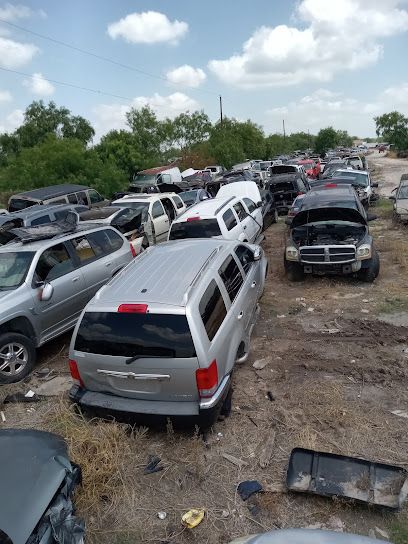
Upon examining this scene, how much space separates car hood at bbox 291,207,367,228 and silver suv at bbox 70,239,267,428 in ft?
17.2

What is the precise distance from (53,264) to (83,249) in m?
0.77

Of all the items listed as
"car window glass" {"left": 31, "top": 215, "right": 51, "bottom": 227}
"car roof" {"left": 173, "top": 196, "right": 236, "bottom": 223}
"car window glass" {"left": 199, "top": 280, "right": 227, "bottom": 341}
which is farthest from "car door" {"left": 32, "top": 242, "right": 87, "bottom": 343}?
"car window glass" {"left": 31, "top": 215, "right": 51, "bottom": 227}

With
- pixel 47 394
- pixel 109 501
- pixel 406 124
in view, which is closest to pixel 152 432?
pixel 109 501

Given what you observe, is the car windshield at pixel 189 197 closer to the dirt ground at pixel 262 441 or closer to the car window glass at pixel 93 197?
the car window glass at pixel 93 197

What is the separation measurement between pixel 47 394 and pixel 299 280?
556 cm

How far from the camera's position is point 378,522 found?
3.39m

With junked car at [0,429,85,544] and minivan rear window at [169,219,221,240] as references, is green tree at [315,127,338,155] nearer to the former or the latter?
minivan rear window at [169,219,221,240]

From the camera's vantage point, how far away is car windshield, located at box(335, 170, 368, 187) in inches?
706

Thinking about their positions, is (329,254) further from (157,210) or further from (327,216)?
(157,210)

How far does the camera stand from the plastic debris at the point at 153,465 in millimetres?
4175

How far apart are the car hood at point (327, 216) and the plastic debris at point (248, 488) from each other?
6.74 meters

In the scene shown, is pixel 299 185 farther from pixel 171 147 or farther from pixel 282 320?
pixel 171 147

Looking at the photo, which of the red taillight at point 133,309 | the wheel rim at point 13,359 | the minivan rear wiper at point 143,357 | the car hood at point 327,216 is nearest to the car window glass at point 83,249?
the wheel rim at point 13,359

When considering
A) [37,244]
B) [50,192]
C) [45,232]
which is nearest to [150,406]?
[37,244]
